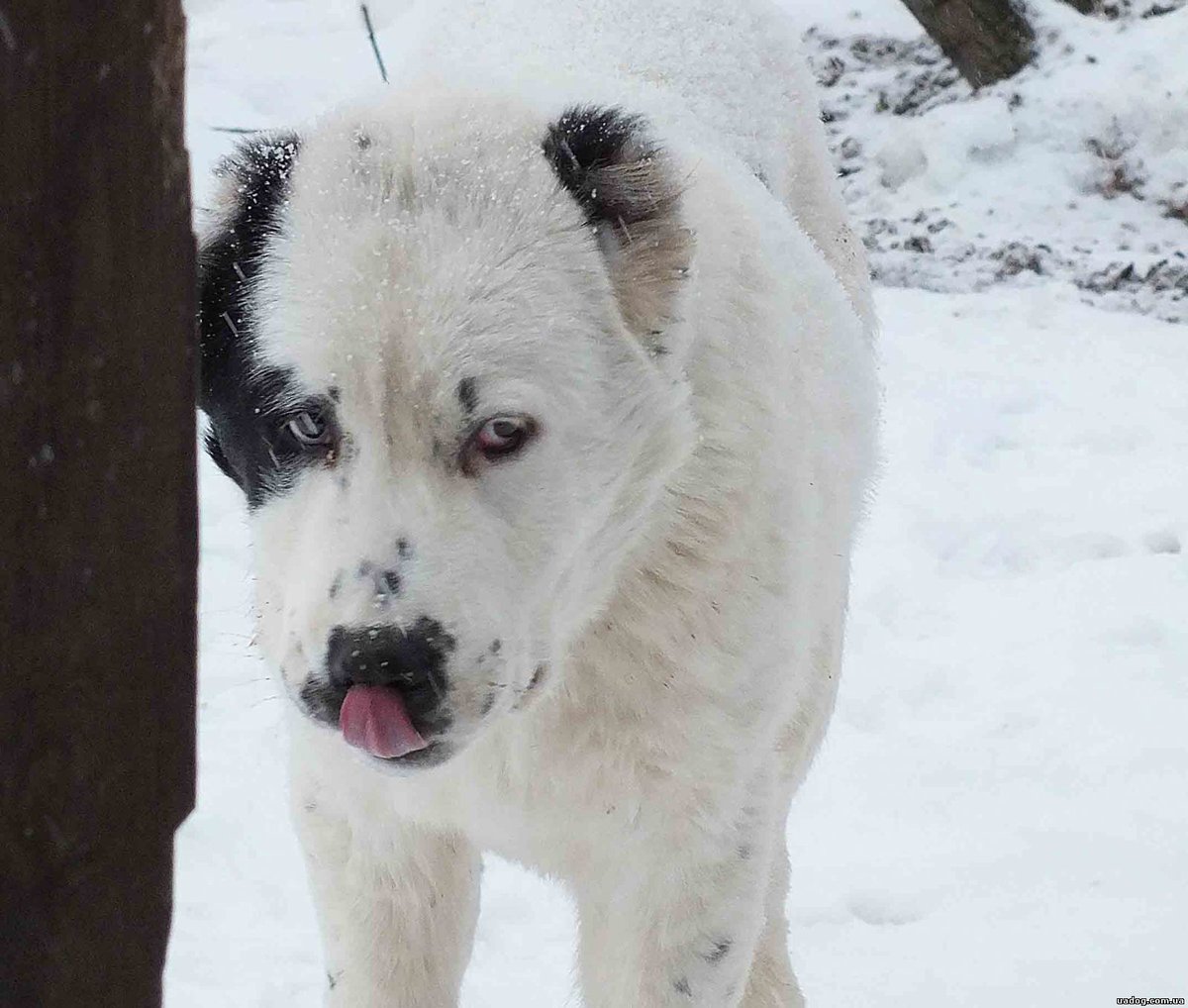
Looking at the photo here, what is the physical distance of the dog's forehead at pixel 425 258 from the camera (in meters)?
2.11

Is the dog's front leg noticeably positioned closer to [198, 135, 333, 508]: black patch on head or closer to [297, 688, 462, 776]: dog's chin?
[297, 688, 462, 776]: dog's chin

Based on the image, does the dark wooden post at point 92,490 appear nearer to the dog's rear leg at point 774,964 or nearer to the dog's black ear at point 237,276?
the dog's black ear at point 237,276

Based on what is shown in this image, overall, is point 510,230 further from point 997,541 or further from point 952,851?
point 997,541

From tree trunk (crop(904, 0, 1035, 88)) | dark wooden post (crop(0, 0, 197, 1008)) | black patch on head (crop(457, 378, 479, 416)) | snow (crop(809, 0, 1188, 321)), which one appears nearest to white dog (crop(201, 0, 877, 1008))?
black patch on head (crop(457, 378, 479, 416))

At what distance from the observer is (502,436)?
216 centimetres

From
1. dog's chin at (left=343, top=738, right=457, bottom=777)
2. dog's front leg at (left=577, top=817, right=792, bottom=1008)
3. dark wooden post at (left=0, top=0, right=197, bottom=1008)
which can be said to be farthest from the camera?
dog's front leg at (left=577, top=817, right=792, bottom=1008)

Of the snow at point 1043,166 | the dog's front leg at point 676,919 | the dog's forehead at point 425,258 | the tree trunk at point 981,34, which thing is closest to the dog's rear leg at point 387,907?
the dog's front leg at point 676,919

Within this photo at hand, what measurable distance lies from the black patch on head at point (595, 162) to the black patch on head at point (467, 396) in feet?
1.26

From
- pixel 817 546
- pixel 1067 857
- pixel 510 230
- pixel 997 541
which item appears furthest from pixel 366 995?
pixel 997 541

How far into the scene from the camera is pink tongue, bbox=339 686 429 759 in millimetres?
1965

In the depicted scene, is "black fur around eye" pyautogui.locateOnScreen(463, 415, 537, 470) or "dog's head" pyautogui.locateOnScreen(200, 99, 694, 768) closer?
"dog's head" pyautogui.locateOnScreen(200, 99, 694, 768)

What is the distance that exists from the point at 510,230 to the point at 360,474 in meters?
0.41

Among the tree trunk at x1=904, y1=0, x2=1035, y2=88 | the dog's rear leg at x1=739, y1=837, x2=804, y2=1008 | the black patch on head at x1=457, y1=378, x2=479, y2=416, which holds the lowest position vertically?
the tree trunk at x1=904, y1=0, x2=1035, y2=88

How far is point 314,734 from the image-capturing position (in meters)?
2.61
